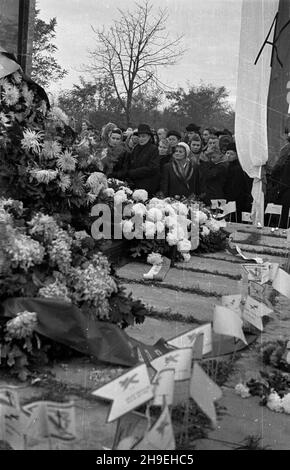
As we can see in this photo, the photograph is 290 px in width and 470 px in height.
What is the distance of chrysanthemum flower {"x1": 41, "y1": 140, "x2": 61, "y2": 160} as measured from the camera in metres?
4.15

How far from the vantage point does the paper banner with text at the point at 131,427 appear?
2123 mm

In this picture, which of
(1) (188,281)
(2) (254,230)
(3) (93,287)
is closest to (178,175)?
(2) (254,230)

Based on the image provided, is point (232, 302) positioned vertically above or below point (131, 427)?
above

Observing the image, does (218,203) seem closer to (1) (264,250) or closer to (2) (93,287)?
(1) (264,250)

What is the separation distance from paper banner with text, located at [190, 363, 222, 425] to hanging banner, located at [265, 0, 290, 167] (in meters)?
8.07

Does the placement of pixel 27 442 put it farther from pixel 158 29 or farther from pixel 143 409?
pixel 158 29

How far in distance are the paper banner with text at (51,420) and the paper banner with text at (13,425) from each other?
0.05 m

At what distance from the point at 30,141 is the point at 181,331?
169 cm

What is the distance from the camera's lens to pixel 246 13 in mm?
8328

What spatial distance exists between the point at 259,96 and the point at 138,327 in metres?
5.55

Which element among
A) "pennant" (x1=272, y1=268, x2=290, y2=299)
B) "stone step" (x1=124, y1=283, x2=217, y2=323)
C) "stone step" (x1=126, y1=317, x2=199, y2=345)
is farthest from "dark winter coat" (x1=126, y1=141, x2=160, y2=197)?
"pennant" (x1=272, y1=268, x2=290, y2=299)

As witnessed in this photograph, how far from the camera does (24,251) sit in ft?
10.3

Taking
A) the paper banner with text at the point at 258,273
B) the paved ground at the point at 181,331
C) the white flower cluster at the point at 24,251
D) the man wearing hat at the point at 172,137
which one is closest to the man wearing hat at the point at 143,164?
the man wearing hat at the point at 172,137
